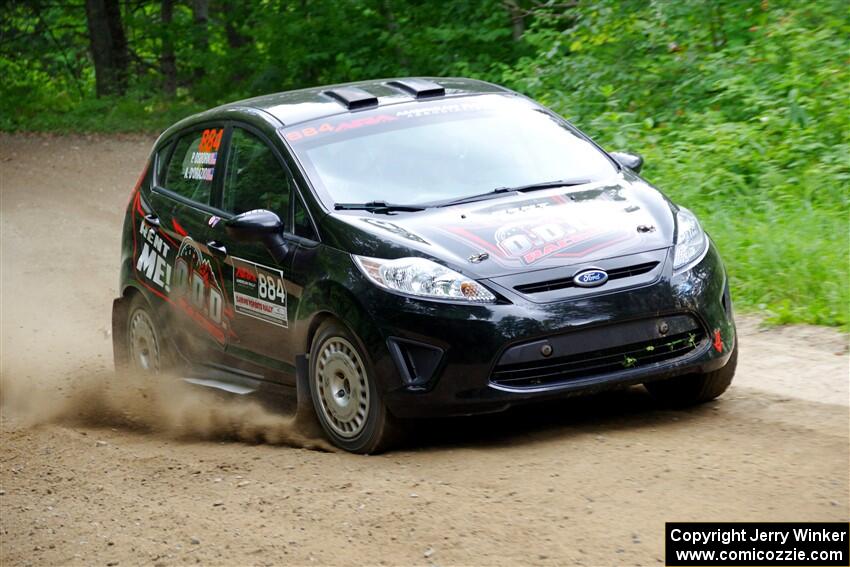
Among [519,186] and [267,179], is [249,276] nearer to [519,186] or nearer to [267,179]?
[267,179]

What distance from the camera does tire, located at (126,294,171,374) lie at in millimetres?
8148

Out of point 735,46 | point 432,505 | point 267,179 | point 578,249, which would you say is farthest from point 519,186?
point 735,46

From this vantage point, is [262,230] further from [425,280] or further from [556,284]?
[556,284]

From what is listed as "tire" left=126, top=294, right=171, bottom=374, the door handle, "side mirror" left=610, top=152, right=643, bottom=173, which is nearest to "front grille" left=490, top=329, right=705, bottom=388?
"side mirror" left=610, top=152, right=643, bottom=173

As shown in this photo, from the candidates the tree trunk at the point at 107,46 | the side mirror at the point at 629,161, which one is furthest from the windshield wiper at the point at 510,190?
the tree trunk at the point at 107,46

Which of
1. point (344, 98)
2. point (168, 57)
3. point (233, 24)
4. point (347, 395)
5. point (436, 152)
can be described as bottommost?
point (168, 57)

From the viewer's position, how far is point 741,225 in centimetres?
950

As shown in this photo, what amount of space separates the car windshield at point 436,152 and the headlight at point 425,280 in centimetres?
74

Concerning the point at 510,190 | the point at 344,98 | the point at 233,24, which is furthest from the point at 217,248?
the point at 233,24

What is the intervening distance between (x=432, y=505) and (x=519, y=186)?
227 centimetres

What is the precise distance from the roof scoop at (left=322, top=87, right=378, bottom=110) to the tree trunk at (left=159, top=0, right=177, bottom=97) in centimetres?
1821

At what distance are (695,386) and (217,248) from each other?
9.13ft

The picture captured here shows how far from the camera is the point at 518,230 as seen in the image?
5.98 m

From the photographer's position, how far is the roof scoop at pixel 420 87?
24.5 feet
